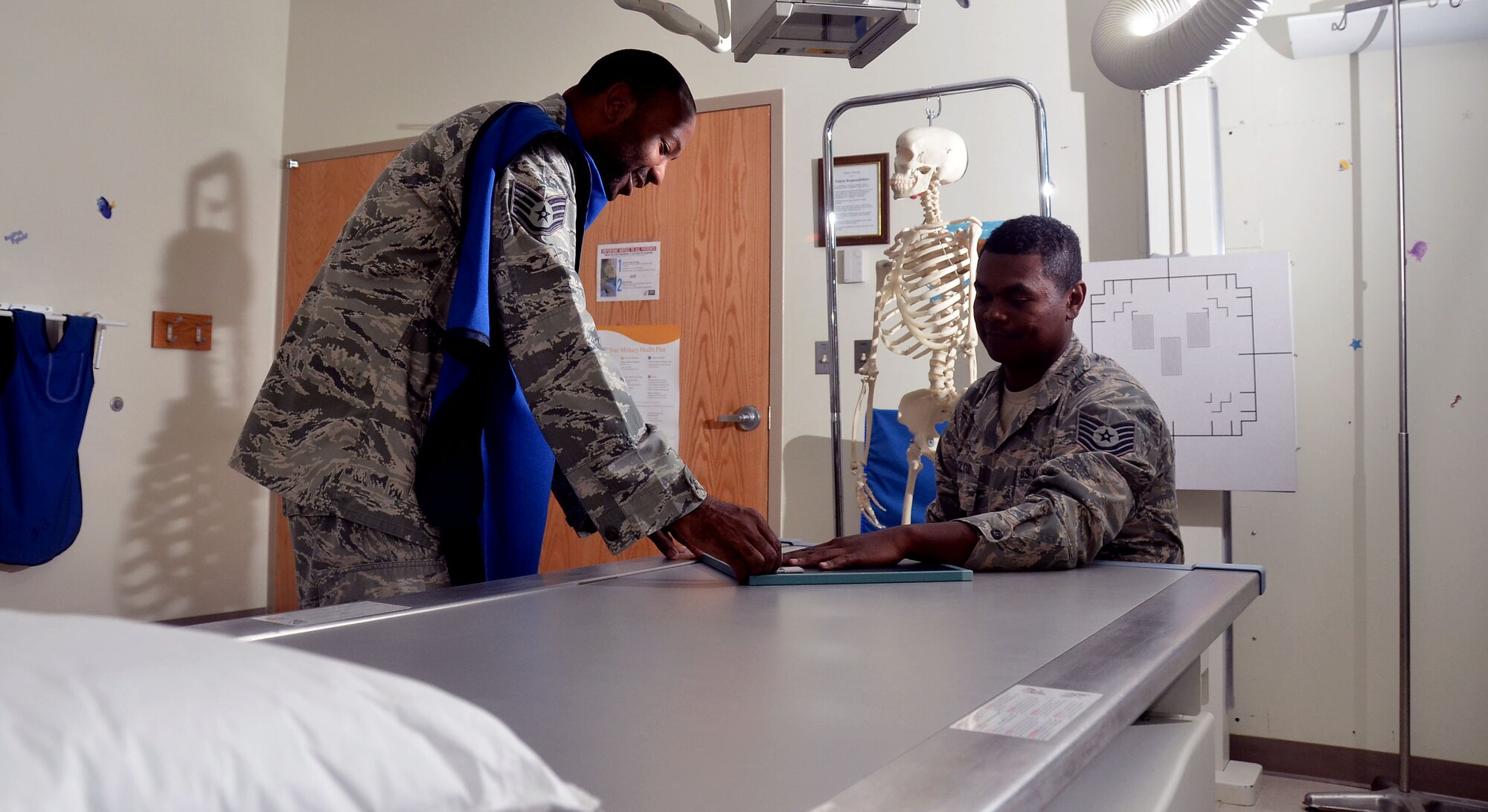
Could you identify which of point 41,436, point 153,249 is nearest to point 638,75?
point 41,436

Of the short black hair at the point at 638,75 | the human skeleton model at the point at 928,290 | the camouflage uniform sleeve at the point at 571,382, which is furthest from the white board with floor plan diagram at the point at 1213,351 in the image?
the camouflage uniform sleeve at the point at 571,382

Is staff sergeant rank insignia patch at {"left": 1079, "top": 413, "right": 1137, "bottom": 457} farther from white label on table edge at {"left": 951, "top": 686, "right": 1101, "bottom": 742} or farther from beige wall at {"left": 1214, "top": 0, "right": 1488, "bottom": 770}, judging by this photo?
beige wall at {"left": 1214, "top": 0, "right": 1488, "bottom": 770}

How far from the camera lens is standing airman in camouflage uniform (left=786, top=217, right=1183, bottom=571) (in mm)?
1507

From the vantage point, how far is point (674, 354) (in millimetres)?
3584

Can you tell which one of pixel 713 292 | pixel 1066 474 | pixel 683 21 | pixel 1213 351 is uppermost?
pixel 683 21

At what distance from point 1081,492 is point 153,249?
364 cm

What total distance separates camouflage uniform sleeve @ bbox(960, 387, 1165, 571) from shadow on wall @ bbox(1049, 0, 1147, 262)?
151 cm

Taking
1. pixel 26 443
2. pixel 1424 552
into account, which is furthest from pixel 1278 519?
pixel 26 443

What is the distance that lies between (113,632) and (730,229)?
326 cm

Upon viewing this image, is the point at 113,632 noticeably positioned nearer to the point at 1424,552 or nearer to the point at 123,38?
the point at 1424,552

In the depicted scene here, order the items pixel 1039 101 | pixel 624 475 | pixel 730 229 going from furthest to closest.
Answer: pixel 730 229 < pixel 1039 101 < pixel 624 475

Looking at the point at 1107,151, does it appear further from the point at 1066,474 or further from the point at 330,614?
the point at 330,614

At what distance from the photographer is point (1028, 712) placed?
692mm

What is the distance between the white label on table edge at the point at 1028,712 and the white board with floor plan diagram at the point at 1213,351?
2.21m
